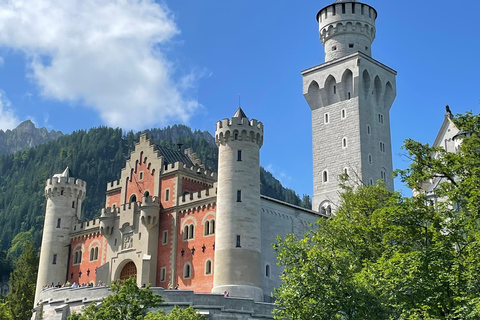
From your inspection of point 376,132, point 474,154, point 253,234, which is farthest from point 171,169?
point 474,154

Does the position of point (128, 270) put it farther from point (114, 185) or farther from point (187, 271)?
point (114, 185)

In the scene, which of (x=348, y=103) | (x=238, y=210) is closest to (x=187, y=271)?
(x=238, y=210)

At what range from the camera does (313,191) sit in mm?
74312

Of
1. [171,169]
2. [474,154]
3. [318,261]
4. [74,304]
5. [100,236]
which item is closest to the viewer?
[474,154]

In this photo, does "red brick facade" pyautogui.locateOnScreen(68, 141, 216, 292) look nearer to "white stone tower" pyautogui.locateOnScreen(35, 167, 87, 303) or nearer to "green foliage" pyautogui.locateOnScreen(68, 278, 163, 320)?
"white stone tower" pyautogui.locateOnScreen(35, 167, 87, 303)

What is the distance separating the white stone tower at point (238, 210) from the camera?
5222cm

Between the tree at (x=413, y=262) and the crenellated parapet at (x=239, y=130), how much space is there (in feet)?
63.4

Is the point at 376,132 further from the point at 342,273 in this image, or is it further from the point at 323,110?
the point at 342,273

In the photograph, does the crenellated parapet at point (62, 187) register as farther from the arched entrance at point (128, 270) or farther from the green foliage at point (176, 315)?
the green foliage at point (176, 315)

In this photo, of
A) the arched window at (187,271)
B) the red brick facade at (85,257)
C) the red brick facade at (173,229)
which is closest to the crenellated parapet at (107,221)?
the red brick facade at (173,229)

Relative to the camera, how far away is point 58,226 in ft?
231

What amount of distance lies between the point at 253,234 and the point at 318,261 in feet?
61.0

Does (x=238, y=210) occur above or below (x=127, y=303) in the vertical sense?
above

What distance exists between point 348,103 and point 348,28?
372 inches
